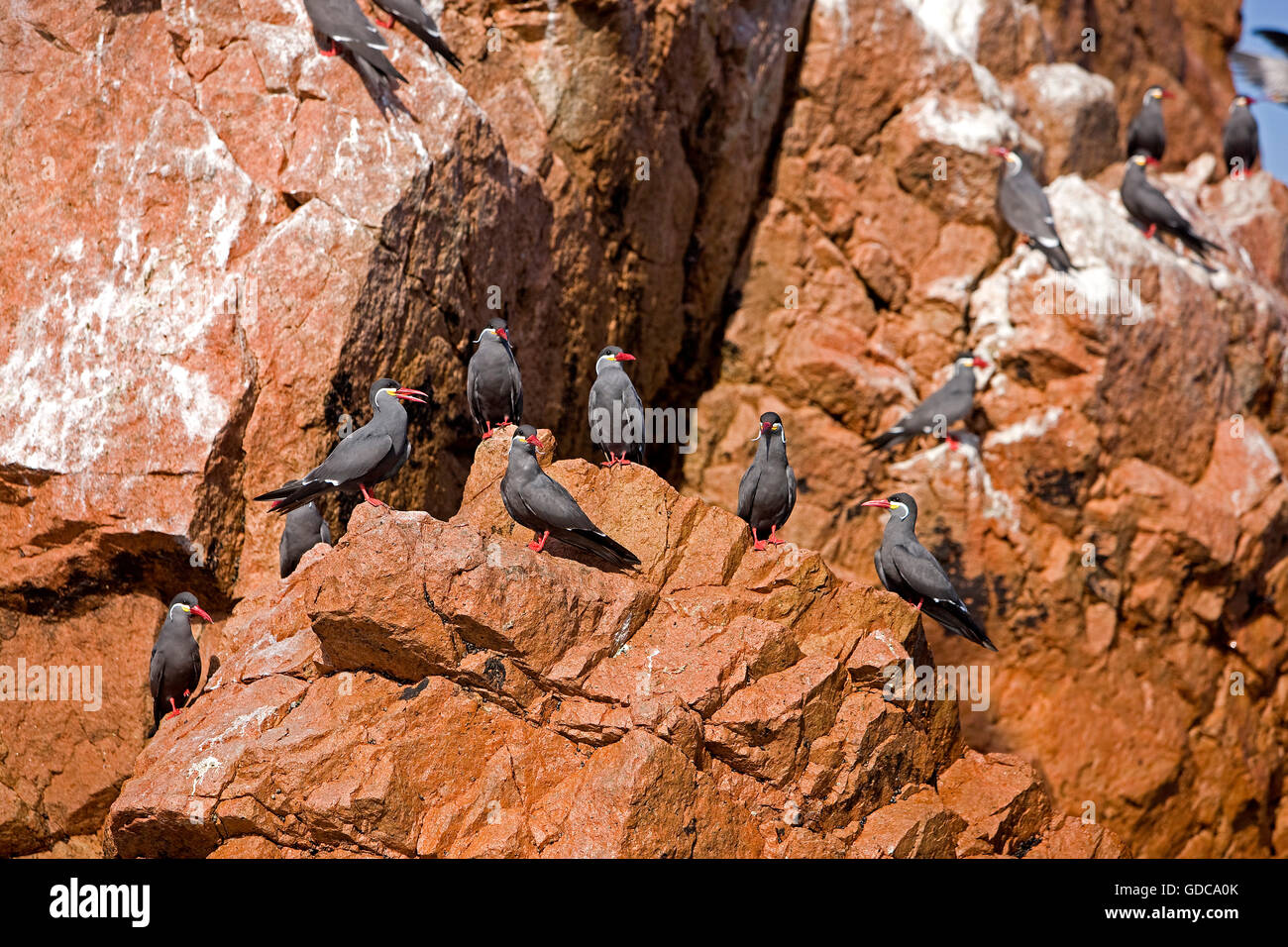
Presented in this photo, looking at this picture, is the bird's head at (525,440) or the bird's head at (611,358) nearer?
the bird's head at (525,440)

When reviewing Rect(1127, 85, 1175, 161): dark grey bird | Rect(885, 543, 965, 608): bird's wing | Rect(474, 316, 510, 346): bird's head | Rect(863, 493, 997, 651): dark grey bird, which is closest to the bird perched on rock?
Rect(1127, 85, 1175, 161): dark grey bird

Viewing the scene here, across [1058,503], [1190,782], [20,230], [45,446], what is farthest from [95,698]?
[1190,782]

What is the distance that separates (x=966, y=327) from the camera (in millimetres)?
14062

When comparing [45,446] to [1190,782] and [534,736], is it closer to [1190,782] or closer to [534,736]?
[534,736]

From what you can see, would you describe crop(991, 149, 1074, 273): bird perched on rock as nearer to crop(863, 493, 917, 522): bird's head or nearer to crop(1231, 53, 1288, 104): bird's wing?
crop(1231, 53, 1288, 104): bird's wing

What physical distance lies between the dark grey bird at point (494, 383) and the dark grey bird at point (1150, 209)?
905 centimetres

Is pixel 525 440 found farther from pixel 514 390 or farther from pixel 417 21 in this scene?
pixel 417 21

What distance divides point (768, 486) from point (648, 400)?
200 inches

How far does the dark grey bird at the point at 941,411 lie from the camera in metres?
12.8

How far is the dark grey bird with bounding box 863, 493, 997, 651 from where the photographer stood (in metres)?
8.68

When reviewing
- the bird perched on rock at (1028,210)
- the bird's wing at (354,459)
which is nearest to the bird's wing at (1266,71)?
the bird perched on rock at (1028,210)

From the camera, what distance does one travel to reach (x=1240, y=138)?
1683cm

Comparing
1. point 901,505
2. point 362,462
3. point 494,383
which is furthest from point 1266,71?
point 362,462

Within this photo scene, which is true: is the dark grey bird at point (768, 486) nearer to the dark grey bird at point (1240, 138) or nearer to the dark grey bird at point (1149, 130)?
the dark grey bird at point (1149, 130)
